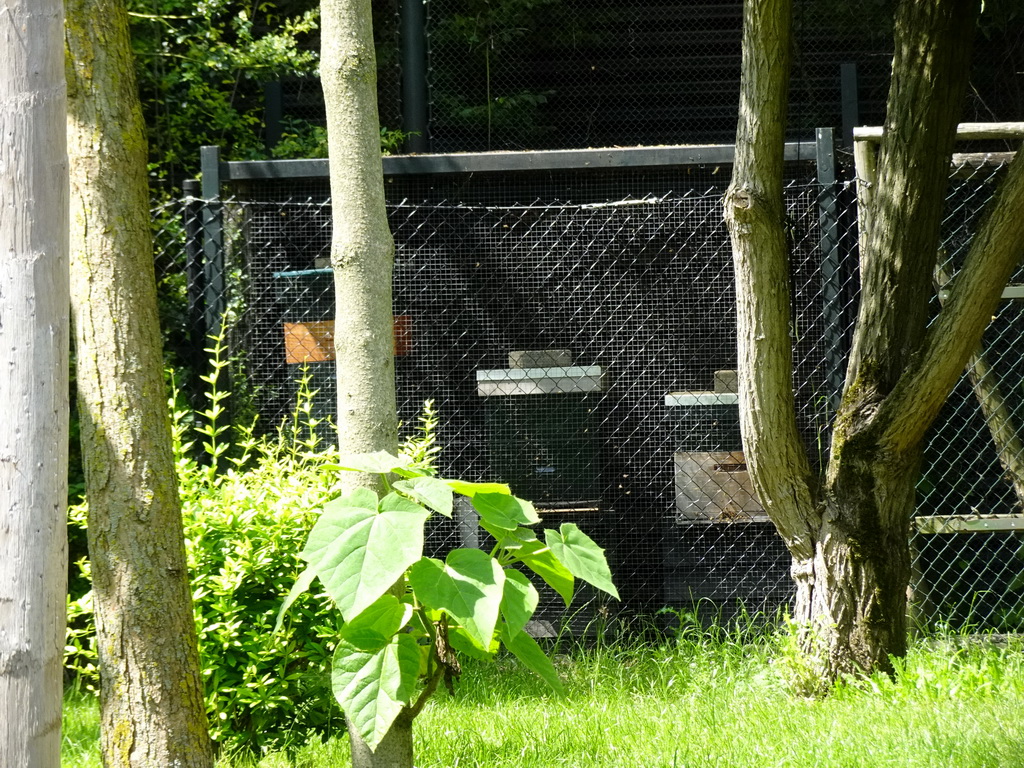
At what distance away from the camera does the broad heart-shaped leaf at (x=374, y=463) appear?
2303 millimetres

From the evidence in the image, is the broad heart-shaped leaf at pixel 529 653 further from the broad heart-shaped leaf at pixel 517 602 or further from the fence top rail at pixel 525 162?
the fence top rail at pixel 525 162

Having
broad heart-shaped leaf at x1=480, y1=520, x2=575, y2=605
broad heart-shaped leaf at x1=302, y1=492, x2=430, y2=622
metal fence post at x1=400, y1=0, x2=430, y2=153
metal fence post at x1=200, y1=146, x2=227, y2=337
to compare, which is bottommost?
broad heart-shaped leaf at x1=480, y1=520, x2=575, y2=605

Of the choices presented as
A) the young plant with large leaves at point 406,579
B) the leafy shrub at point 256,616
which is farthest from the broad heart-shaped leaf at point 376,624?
the leafy shrub at point 256,616

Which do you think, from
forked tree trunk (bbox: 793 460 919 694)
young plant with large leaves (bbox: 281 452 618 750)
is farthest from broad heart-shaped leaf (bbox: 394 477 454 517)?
forked tree trunk (bbox: 793 460 919 694)

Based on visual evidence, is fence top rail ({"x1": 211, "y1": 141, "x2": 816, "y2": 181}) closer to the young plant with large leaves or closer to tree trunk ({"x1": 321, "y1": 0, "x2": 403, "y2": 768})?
tree trunk ({"x1": 321, "y1": 0, "x2": 403, "y2": 768})

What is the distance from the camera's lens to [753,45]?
3.72 metres

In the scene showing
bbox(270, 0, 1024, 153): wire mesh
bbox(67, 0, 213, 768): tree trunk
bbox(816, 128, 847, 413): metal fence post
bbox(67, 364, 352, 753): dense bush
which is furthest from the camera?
bbox(270, 0, 1024, 153): wire mesh

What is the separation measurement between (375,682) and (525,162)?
128 inches

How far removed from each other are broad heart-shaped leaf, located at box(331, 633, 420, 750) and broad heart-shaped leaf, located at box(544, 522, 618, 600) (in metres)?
0.41

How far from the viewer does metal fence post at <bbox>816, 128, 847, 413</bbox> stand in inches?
187

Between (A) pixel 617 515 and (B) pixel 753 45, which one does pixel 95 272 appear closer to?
(B) pixel 753 45

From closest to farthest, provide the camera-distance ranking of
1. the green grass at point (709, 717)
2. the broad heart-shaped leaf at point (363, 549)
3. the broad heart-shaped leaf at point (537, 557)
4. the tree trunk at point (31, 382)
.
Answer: the tree trunk at point (31, 382)
the broad heart-shaped leaf at point (363, 549)
the broad heart-shaped leaf at point (537, 557)
the green grass at point (709, 717)

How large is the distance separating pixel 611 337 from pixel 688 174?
3.27ft

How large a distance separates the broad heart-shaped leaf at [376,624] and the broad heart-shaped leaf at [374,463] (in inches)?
12.1
